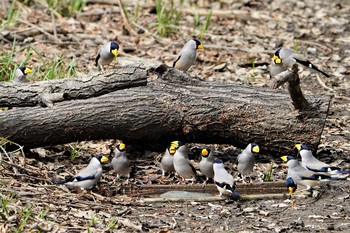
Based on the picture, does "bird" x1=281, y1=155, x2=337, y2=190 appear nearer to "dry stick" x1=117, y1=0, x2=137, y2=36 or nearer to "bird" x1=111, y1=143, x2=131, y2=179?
"bird" x1=111, y1=143, x2=131, y2=179

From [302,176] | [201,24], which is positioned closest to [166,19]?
[201,24]

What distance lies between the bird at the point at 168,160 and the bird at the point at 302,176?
3.46ft

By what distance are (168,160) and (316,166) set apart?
134 cm

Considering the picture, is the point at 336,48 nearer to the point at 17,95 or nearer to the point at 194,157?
the point at 194,157

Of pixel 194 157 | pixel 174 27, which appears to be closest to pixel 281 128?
pixel 194 157

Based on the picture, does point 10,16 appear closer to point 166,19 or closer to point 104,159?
point 166,19

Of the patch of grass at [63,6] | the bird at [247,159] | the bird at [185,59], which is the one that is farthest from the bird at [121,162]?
the patch of grass at [63,6]

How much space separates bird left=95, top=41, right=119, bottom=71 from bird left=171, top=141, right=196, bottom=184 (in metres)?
1.97

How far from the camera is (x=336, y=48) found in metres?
12.2

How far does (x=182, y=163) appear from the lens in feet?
25.6

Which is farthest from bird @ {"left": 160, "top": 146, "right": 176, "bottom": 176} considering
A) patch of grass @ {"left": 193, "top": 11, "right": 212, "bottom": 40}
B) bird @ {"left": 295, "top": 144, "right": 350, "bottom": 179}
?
patch of grass @ {"left": 193, "top": 11, "right": 212, "bottom": 40}

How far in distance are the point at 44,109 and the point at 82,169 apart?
2.11 ft

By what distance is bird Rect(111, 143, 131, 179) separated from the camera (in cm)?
782

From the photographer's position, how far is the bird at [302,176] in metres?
7.58
